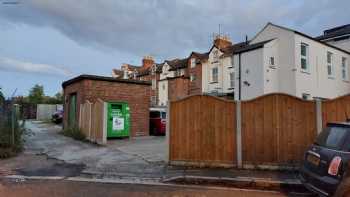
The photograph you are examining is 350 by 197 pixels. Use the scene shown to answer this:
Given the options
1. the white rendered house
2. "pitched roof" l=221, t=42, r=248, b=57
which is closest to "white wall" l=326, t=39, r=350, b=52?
the white rendered house

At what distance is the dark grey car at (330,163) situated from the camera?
505 centimetres

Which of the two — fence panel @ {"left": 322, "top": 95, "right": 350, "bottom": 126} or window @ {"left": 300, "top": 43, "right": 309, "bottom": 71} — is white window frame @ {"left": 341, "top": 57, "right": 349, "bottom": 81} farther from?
fence panel @ {"left": 322, "top": 95, "right": 350, "bottom": 126}

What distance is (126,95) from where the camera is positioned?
1842 cm

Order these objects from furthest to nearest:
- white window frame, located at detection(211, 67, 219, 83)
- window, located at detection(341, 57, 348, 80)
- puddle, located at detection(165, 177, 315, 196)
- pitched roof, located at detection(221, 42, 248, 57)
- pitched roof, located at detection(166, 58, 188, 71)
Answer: pitched roof, located at detection(166, 58, 188, 71)
white window frame, located at detection(211, 67, 219, 83)
pitched roof, located at detection(221, 42, 248, 57)
window, located at detection(341, 57, 348, 80)
puddle, located at detection(165, 177, 315, 196)

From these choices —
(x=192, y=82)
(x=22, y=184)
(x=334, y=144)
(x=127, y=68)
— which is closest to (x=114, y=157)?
(x=22, y=184)

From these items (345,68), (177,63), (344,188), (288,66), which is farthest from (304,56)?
(177,63)

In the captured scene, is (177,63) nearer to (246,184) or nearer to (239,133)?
(239,133)

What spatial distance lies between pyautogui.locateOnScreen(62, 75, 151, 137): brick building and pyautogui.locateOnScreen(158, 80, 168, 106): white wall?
2391 cm

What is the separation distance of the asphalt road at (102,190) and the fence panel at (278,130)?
211 centimetres

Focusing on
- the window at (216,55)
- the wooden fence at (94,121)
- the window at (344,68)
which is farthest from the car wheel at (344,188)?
the window at (216,55)

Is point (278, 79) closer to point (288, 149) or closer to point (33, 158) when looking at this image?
point (288, 149)

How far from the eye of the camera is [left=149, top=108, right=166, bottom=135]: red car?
64.7ft

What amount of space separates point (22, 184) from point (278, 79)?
1820 centimetres

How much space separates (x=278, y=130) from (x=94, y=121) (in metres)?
9.65
